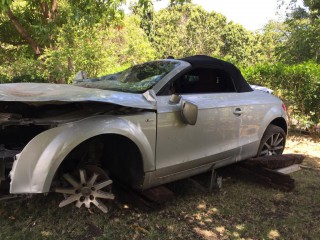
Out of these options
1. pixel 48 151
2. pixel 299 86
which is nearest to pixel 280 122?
pixel 299 86

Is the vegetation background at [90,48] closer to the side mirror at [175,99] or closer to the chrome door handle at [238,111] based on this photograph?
the chrome door handle at [238,111]

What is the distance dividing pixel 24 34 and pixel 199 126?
303 inches

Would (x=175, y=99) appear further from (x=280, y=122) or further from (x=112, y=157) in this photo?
(x=280, y=122)

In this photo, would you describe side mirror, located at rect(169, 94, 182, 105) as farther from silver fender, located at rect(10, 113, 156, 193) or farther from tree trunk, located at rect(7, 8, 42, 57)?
tree trunk, located at rect(7, 8, 42, 57)

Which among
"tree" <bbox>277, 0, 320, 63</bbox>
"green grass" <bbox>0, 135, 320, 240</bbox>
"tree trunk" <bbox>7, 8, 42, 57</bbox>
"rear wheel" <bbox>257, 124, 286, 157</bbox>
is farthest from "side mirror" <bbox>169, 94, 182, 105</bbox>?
"tree" <bbox>277, 0, 320, 63</bbox>

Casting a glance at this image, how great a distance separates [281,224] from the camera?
11.5ft

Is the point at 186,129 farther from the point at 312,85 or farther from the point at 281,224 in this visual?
the point at 312,85

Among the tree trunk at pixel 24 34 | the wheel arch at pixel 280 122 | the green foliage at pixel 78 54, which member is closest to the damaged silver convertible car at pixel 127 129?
the wheel arch at pixel 280 122

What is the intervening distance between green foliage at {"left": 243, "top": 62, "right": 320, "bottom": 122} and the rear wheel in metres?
2.72

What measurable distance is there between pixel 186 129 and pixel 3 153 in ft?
5.77

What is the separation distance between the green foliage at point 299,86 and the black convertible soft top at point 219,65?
3398 millimetres

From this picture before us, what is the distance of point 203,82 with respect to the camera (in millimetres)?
4293

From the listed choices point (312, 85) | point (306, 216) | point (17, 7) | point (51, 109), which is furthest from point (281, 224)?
point (17, 7)

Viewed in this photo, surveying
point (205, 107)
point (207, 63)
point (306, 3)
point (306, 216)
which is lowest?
point (306, 216)
